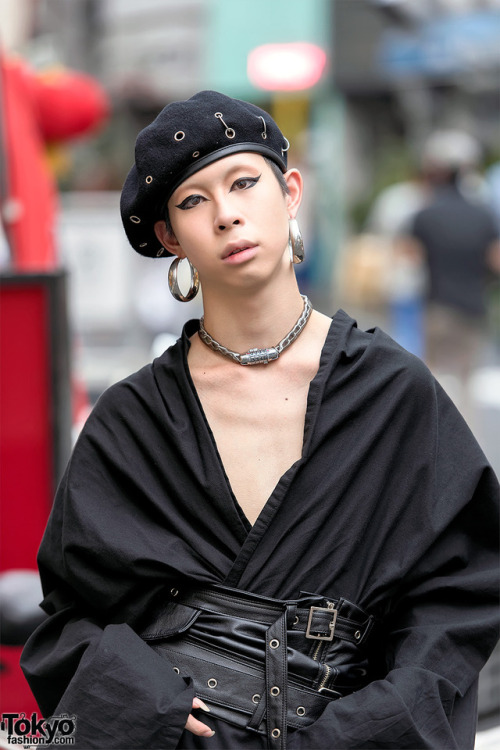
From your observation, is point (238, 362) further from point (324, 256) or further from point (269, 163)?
point (324, 256)

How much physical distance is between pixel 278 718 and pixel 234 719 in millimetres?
80

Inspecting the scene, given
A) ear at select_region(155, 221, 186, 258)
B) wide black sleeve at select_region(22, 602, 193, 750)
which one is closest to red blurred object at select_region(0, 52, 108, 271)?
ear at select_region(155, 221, 186, 258)

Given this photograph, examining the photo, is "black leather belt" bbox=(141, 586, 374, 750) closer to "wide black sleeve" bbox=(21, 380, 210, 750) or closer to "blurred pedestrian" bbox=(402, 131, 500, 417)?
"wide black sleeve" bbox=(21, 380, 210, 750)

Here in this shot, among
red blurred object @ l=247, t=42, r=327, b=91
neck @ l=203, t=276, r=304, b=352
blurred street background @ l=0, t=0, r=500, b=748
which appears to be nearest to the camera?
neck @ l=203, t=276, r=304, b=352

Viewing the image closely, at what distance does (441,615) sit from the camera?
1926 mm

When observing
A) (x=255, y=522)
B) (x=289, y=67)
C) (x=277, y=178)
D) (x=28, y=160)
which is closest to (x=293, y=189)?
(x=277, y=178)

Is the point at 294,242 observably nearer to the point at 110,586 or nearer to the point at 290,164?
the point at 110,586

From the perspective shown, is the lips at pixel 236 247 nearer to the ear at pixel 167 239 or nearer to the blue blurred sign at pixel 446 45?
the ear at pixel 167 239

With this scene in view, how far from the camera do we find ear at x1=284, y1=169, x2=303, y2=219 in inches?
82.9

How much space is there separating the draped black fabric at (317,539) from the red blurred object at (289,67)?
50.6 ft

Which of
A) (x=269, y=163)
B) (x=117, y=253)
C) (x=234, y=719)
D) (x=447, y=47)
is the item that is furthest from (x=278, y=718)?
(x=447, y=47)

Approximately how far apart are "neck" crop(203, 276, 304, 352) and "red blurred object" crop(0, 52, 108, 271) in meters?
2.35

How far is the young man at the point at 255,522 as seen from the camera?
6.20 ft

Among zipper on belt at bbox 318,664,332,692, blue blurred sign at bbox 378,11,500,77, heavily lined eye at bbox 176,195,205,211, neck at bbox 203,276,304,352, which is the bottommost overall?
zipper on belt at bbox 318,664,332,692
